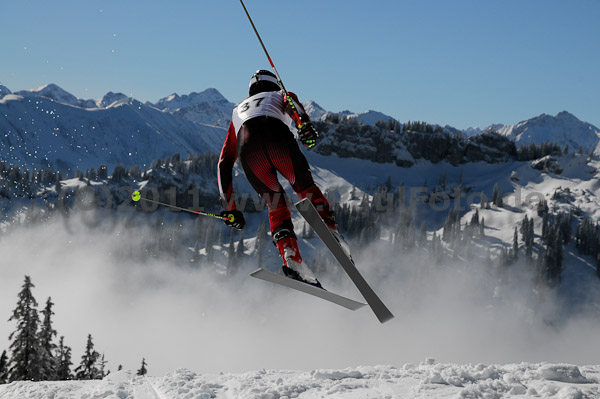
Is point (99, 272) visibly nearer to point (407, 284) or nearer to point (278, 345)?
point (278, 345)

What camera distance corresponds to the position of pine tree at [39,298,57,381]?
3062cm


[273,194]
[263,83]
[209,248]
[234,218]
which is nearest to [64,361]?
[234,218]

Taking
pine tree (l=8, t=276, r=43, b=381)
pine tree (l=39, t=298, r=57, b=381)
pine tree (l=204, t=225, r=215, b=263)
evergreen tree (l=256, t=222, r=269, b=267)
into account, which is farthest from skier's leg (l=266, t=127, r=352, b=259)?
pine tree (l=204, t=225, r=215, b=263)

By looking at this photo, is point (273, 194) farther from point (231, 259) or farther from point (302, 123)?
point (231, 259)

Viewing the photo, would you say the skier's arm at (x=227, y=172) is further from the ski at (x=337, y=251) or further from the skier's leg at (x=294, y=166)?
the ski at (x=337, y=251)

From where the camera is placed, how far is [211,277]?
501 feet

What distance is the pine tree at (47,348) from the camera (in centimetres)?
3062

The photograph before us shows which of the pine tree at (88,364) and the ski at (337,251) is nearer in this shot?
the ski at (337,251)

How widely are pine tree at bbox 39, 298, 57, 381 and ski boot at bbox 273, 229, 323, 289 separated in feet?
99.3

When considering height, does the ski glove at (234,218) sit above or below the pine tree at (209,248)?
above

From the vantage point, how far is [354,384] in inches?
361

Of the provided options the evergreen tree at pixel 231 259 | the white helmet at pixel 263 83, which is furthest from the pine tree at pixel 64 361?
the evergreen tree at pixel 231 259

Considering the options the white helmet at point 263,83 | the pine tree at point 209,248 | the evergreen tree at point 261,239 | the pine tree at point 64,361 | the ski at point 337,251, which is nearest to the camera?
the ski at point 337,251

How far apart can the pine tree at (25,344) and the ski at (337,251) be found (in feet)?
101
